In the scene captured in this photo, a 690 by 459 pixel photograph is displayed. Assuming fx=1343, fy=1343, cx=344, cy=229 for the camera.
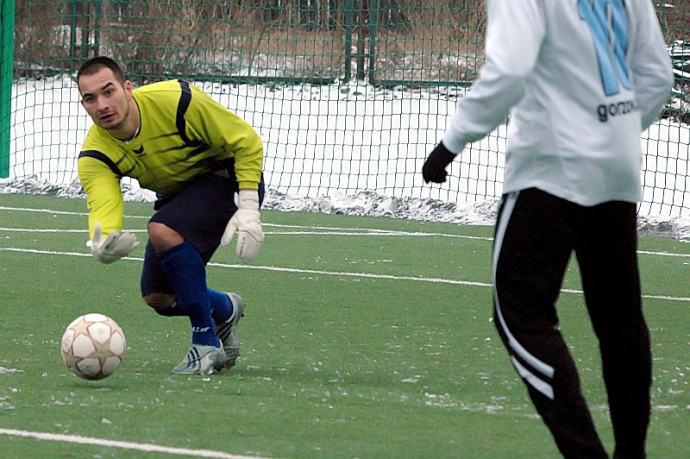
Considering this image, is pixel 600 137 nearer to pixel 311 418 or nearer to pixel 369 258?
pixel 311 418

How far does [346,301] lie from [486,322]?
36.4 inches

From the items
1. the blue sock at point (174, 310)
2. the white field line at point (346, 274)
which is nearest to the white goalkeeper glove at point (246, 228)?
the blue sock at point (174, 310)

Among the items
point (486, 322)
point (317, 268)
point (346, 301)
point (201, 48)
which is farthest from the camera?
point (201, 48)

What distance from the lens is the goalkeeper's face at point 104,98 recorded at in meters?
4.97

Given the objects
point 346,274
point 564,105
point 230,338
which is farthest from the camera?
point 346,274

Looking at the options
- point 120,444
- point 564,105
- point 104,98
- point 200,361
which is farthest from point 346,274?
point 564,105

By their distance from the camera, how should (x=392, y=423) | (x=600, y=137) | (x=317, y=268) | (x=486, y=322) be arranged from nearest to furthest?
(x=600, y=137)
(x=392, y=423)
(x=486, y=322)
(x=317, y=268)

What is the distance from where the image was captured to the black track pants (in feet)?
10.6

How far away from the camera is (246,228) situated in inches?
199

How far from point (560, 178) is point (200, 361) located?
2.25 m

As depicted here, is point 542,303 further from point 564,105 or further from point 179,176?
point 179,176

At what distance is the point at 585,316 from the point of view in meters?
6.72

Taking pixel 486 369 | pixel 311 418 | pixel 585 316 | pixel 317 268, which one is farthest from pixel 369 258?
pixel 311 418

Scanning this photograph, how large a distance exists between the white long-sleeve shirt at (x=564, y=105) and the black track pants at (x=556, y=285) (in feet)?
0.20
